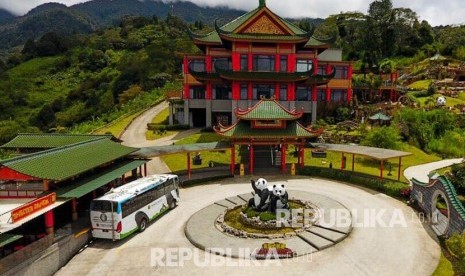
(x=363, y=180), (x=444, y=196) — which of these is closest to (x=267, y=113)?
(x=363, y=180)

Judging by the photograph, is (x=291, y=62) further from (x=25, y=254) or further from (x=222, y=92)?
(x=25, y=254)

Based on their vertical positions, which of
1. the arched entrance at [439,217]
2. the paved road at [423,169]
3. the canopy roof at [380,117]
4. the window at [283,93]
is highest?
the window at [283,93]

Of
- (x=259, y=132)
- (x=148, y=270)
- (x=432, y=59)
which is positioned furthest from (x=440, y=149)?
(x=432, y=59)

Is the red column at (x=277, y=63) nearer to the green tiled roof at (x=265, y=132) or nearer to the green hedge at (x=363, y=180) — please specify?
the green tiled roof at (x=265, y=132)

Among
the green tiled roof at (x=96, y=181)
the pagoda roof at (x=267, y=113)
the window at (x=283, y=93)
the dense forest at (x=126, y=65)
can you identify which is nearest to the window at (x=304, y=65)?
the window at (x=283, y=93)

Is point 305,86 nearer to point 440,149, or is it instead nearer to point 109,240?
point 440,149

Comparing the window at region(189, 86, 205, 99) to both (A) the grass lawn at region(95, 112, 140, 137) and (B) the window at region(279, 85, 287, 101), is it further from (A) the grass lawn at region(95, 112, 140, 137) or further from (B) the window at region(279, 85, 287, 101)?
(B) the window at region(279, 85, 287, 101)

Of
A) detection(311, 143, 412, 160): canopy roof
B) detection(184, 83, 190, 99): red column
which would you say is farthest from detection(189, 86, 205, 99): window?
detection(311, 143, 412, 160): canopy roof

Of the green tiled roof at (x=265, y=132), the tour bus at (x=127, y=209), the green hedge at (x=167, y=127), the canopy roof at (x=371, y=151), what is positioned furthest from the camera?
the green hedge at (x=167, y=127)
